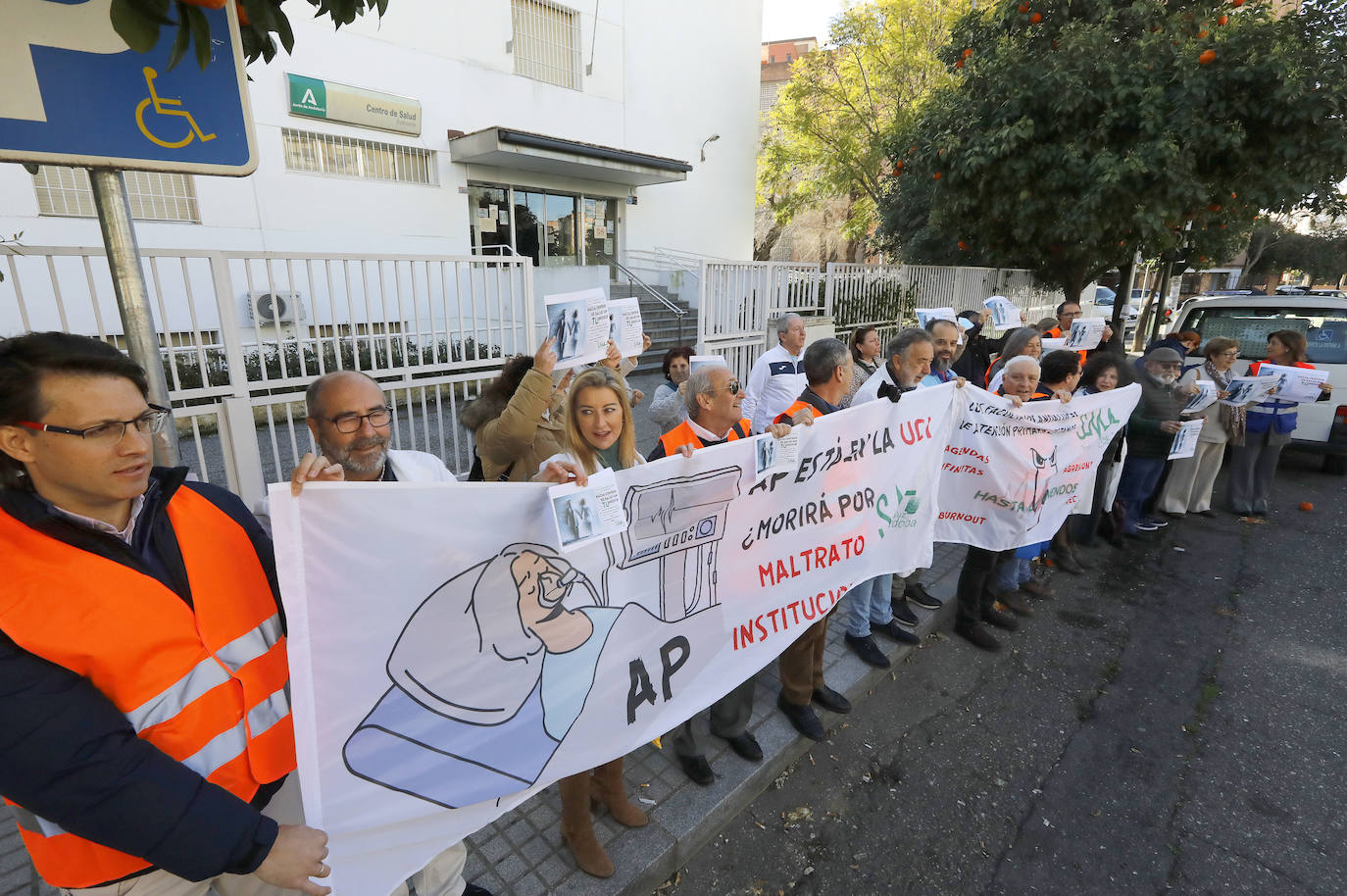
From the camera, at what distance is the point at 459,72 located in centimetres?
1259

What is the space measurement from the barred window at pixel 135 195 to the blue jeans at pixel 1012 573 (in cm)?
1043

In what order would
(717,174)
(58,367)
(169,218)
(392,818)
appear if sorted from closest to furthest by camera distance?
(58,367)
(392,818)
(169,218)
(717,174)

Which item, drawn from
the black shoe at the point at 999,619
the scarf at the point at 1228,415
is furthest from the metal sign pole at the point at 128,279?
the scarf at the point at 1228,415

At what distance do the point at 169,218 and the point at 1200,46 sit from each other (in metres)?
14.2

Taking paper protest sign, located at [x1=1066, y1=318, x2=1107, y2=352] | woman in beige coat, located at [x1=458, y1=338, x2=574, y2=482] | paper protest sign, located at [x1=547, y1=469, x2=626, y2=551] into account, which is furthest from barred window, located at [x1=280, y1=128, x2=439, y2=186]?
paper protest sign, located at [x1=547, y1=469, x2=626, y2=551]

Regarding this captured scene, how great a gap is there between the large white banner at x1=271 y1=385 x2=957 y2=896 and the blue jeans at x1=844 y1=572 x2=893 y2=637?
99 cm

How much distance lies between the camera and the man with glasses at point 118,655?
1202mm

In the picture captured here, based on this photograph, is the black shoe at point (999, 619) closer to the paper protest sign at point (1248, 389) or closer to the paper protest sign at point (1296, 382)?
the paper protest sign at point (1248, 389)

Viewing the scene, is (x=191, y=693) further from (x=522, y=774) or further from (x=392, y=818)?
(x=522, y=774)

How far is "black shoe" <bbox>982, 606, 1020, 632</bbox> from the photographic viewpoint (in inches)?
167

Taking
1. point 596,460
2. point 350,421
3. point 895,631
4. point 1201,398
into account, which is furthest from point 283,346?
point 1201,398

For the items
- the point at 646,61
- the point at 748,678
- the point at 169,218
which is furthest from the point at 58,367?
the point at 646,61

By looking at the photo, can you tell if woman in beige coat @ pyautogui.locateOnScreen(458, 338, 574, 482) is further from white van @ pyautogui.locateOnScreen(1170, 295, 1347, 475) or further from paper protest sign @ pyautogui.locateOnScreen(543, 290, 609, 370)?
white van @ pyautogui.locateOnScreen(1170, 295, 1347, 475)

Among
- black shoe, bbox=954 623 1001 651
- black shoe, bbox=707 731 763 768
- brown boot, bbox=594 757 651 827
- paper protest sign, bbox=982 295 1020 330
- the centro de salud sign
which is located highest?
the centro de salud sign
